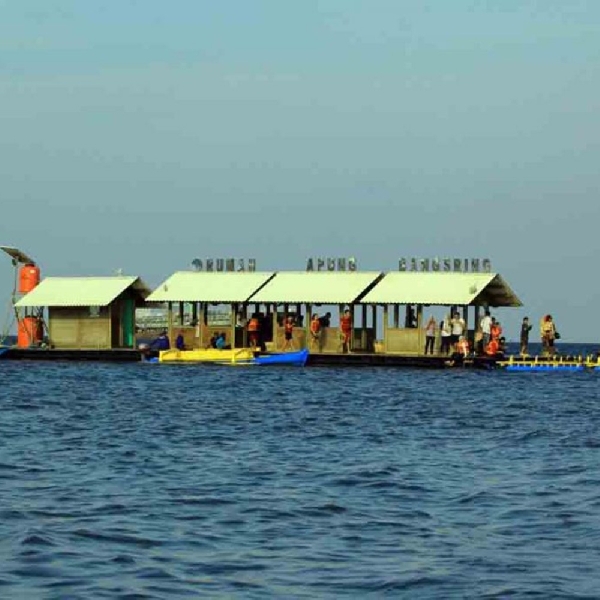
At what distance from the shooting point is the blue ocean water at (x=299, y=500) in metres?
18.0

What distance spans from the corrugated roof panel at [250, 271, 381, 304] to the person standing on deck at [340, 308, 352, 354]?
2.05ft

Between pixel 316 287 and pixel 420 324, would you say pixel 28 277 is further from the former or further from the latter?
pixel 420 324

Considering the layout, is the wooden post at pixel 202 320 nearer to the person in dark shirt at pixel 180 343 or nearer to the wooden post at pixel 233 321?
the person in dark shirt at pixel 180 343

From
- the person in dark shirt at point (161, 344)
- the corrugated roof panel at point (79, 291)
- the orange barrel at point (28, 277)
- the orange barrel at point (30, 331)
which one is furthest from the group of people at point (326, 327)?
the orange barrel at point (28, 277)

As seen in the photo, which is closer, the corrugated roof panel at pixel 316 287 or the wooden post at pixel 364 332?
the corrugated roof panel at pixel 316 287

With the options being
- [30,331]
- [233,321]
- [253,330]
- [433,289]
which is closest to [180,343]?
[233,321]

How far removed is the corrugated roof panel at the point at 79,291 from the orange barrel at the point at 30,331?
92cm

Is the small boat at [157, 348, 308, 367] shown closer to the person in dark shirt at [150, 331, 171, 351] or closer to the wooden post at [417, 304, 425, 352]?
the person in dark shirt at [150, 331, 171, 351]

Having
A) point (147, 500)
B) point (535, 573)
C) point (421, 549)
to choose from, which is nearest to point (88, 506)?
point (147, 500)

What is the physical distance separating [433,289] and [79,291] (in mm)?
16778

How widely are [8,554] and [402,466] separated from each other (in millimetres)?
10892

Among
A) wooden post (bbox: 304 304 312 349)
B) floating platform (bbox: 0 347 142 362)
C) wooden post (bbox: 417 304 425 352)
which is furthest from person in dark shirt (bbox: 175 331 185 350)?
wooden post (bbox: 417 304 425 352)

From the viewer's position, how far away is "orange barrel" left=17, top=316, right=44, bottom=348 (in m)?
77.2

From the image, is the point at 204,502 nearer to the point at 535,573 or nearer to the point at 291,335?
the point at 535,573
